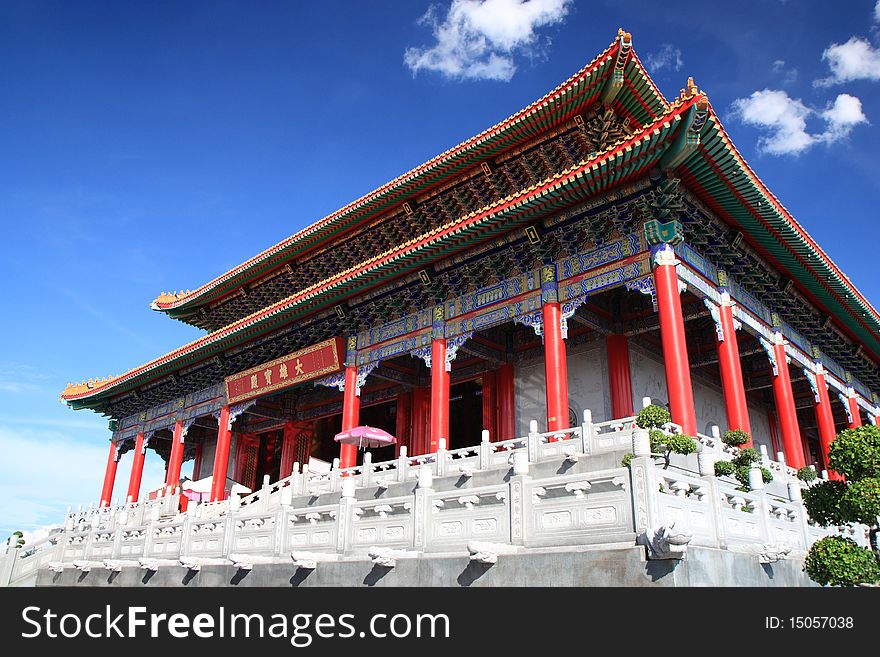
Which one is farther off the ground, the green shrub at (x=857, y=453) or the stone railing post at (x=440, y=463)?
the stone railing post at (x=440, y=463)

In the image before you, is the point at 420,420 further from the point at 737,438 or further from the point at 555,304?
the point at 737,438

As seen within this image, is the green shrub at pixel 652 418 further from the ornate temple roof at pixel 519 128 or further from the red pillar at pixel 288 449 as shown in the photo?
the red pillar at pixel 288 449

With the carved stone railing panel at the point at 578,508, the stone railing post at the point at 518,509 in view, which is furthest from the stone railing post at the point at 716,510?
the stone railing post at the point at 518,509

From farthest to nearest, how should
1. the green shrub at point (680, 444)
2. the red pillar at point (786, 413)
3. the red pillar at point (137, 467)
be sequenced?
the red pillar at point (137, 467)
the red pillar at point (786, 413)
the green shrub at point (680, 444)

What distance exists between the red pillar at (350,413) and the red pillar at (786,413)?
1060 cm

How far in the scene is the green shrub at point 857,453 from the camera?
7.52 m

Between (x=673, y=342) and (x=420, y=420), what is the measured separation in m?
10.1

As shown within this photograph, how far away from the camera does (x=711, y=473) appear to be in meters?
7.48

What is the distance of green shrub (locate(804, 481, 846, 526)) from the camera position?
25.6 ft

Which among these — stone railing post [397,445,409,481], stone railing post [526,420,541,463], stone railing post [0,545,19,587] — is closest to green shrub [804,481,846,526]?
stone railing post [526,420,541,463]

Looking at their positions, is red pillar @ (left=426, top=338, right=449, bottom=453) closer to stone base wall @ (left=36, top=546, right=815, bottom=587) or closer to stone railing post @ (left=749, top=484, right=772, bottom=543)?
stone base wall @ (left=36, top=546, right=815, bottom=587)

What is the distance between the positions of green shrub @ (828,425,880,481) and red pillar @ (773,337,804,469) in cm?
841

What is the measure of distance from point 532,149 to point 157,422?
18530 millimetres

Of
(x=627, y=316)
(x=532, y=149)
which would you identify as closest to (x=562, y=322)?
(x=627, y=316)
